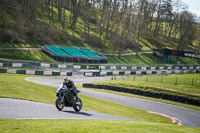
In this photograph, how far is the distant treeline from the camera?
2387 inches

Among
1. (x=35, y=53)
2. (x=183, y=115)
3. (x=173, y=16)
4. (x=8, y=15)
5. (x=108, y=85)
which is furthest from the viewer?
(x=173, y=16)

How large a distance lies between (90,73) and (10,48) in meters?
16.4

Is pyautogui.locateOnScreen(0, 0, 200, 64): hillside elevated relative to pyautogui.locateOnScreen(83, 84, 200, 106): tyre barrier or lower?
elevated

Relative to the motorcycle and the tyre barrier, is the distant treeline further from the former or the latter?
the motorcycle

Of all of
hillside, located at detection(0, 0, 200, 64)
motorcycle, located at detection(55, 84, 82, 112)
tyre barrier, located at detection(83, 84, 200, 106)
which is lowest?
tyre barrier, located at detection(83, 84, 200, 106)

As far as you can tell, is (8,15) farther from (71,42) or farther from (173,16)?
(173,16)

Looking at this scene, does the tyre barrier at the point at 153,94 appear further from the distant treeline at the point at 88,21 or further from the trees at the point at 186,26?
the trees at the point at 186,26

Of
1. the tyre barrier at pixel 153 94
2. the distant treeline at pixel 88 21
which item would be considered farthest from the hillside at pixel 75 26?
the tyre barrier at pixel 153 94

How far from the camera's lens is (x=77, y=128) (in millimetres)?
9664

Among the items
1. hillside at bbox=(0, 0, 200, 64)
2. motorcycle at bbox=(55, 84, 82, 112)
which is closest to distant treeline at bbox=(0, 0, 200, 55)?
hillside at bbox=(0, 0, 200, 64)

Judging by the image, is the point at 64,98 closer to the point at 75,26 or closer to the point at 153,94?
the point at 153,94

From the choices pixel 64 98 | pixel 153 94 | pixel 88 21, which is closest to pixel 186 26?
pixel 88 21

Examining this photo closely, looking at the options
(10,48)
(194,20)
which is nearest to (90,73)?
(10,48)

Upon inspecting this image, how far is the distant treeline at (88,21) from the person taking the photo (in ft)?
199
